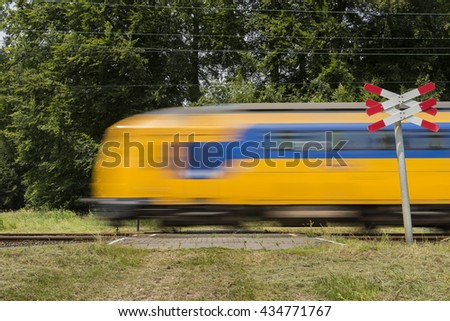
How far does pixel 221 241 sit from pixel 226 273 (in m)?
4.11

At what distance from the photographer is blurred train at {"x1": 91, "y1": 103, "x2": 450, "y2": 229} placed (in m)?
12.0

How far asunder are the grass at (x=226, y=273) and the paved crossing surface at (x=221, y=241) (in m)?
1.21

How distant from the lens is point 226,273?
6762 millimetres

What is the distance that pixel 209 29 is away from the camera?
30188 mm

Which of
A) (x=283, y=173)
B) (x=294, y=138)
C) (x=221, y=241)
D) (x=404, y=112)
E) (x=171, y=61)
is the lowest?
(x=221, y=241)

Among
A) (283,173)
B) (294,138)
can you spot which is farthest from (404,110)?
(283,173)

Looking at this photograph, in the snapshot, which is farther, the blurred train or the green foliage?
the green foliage

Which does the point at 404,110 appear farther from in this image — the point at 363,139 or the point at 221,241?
the point at 221,241

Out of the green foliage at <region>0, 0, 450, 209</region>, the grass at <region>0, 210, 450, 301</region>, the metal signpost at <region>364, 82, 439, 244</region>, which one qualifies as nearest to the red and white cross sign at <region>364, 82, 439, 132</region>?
the metal signpost at <region>364, 82, 439, 244</region>

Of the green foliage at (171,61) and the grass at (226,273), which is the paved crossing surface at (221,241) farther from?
the green foliage at (171,61)

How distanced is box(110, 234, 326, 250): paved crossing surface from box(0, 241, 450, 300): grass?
121cm

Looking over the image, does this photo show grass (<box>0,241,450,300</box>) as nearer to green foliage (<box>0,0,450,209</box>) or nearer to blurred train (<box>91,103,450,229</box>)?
blurred train (<box>91,103,450,229</box>)

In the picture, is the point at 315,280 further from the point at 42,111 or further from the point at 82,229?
the point at 42,111
